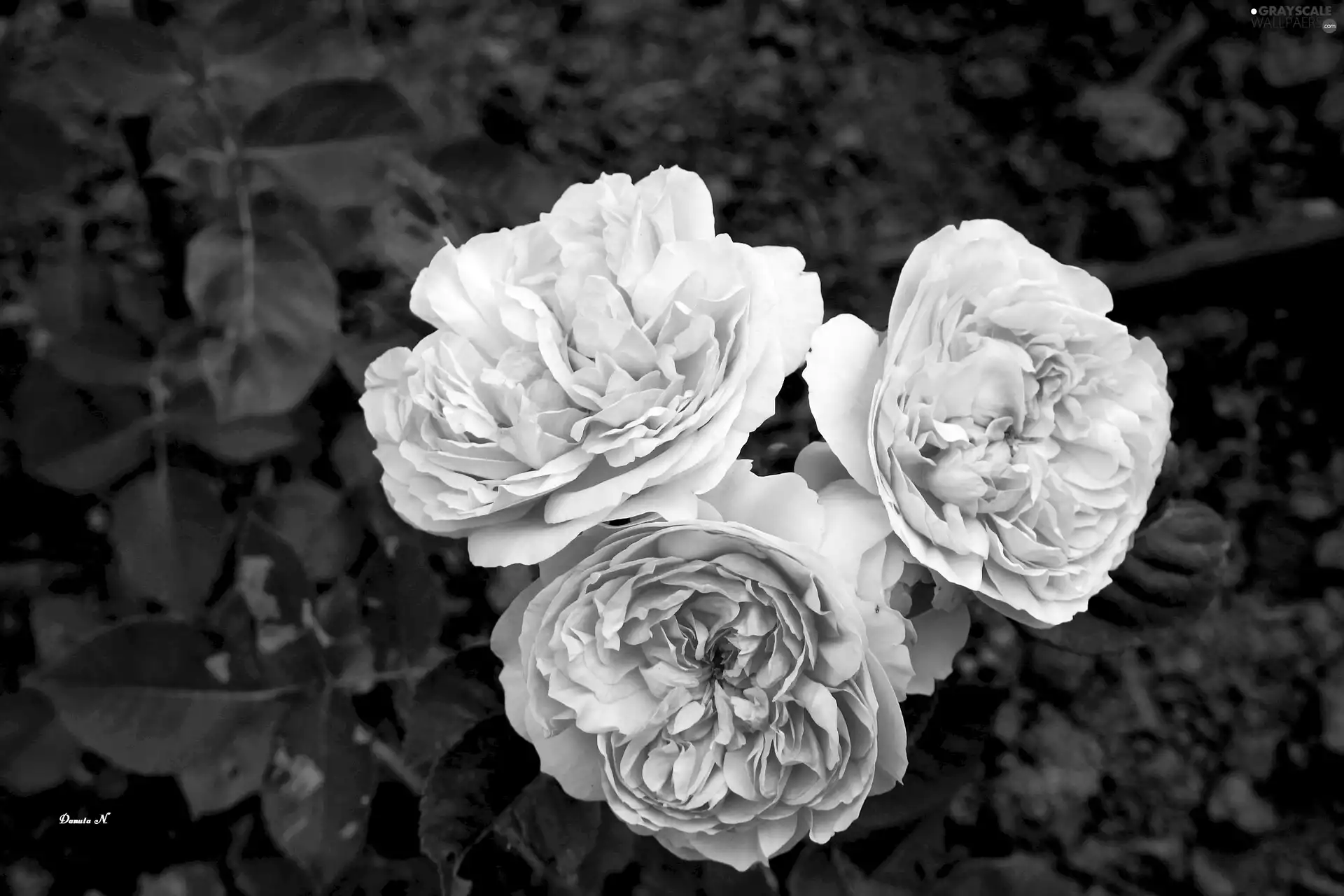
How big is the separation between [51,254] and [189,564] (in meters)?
0.36

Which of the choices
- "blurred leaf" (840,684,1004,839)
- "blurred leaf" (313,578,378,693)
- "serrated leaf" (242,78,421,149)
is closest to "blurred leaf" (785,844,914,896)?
"blurred leaf" (840,684,1004,839)

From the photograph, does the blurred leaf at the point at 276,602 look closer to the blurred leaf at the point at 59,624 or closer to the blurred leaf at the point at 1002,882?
the blurred leaf at the point at 59,624

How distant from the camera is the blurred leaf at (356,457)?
3.55 feet

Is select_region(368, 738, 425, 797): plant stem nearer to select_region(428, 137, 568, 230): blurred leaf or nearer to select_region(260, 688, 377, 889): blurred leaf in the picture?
select_region(260, 688, 377, 889): blurred leaf

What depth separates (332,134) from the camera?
2.81ft

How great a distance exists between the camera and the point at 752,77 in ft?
4.90

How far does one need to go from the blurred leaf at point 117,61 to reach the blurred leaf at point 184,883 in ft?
2.53

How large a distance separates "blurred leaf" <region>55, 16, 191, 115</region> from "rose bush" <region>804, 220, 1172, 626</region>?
635 millimetres

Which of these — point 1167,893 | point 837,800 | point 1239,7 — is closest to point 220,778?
point 837,800

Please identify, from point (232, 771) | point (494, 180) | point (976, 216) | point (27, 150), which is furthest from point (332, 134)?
point (976, 216)

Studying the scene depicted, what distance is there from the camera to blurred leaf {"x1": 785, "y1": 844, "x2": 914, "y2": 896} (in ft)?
2.54

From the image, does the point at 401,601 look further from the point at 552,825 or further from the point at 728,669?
the point at 728,669

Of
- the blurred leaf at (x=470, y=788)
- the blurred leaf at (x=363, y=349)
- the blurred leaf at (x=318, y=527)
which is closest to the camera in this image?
the blurred leaf at (x=470, y=788)

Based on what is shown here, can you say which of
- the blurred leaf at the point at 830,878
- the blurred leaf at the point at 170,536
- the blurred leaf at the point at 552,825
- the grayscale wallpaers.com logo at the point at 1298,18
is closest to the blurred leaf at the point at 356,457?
the blurred leaf at the point at 170,536
